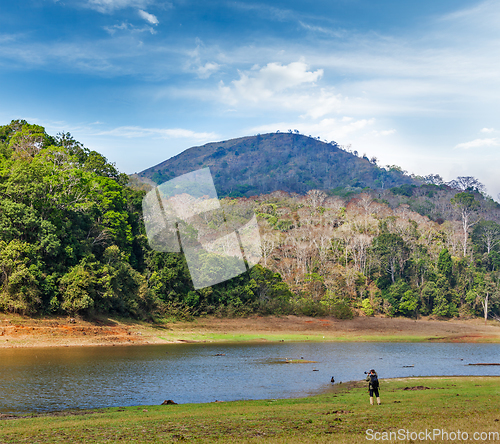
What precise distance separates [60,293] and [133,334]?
8.66 m

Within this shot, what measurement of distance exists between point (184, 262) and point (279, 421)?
1942 inches

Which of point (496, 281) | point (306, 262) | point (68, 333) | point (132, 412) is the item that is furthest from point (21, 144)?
point (496, 281)

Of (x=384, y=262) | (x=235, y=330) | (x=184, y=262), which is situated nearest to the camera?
(x=235, y=330)

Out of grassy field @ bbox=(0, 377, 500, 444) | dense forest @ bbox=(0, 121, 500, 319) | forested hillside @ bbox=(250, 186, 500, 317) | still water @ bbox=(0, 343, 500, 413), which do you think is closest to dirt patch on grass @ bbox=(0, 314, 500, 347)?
dense forest @ bbox=(0, 121, 500, 319)

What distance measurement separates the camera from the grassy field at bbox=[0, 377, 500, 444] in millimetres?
11602

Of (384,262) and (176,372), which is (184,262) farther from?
(384,262)

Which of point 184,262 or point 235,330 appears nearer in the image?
point 235,330

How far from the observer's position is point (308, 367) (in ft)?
101

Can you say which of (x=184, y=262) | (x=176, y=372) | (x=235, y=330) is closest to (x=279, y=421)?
(x=176, y=372)

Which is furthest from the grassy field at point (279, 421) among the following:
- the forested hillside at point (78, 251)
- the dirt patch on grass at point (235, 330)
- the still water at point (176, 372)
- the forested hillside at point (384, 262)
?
the forested hillside at point (384, 262)

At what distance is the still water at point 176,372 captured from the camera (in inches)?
776

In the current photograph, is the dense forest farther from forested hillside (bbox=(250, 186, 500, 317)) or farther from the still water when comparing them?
the still water

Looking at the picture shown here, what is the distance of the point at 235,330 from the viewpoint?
193 ft

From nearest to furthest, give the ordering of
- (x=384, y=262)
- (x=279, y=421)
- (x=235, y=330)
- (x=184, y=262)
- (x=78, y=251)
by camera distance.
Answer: (x=279, y=421)
(x=78, y=251)
(x=235, y=330)
(x=184, y=262)
(x=384, y=262)
